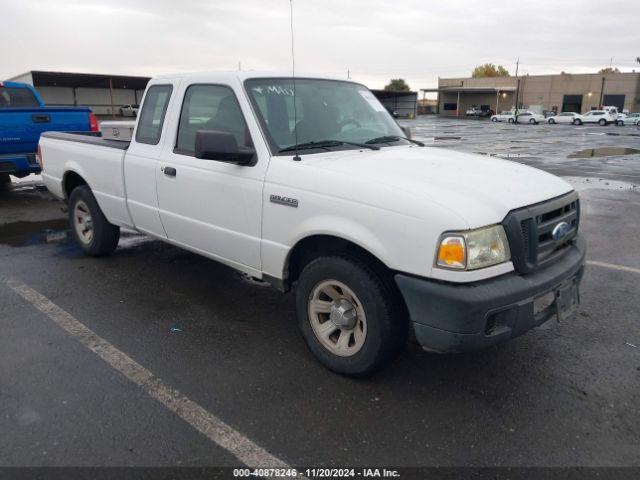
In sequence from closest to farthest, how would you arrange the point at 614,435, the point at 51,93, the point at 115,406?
the point at 614,435
the point at 115,406
the point at 51,93

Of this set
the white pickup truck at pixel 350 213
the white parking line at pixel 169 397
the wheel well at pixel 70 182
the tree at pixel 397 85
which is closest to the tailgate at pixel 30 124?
the wheel well at pixel 70 182

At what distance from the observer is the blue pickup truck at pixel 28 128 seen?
27.9ft

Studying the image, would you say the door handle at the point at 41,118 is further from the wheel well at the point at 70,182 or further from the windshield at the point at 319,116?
the windshield at the point at 319,116

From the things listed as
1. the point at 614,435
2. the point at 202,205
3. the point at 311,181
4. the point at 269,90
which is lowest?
the point at 614,435

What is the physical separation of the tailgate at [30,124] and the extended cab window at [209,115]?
5.63m

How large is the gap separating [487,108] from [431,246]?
8327 cm

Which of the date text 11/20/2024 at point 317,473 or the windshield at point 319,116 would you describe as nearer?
the date text 11/20/2024 at point 317,473

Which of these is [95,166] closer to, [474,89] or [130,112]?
[130,112]

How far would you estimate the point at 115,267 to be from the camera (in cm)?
570

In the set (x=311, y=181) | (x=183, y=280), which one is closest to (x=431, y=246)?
(x=311, y=181)

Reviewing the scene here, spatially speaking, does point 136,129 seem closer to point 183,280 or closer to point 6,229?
point 183,280

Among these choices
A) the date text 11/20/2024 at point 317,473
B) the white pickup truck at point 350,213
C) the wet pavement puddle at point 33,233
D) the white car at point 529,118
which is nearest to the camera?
the date text 11/20/2024 at point 317,473

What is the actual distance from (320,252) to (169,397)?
1341 mm

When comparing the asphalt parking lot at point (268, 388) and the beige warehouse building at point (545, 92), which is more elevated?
the beige warehouse building at point (545, 92)
